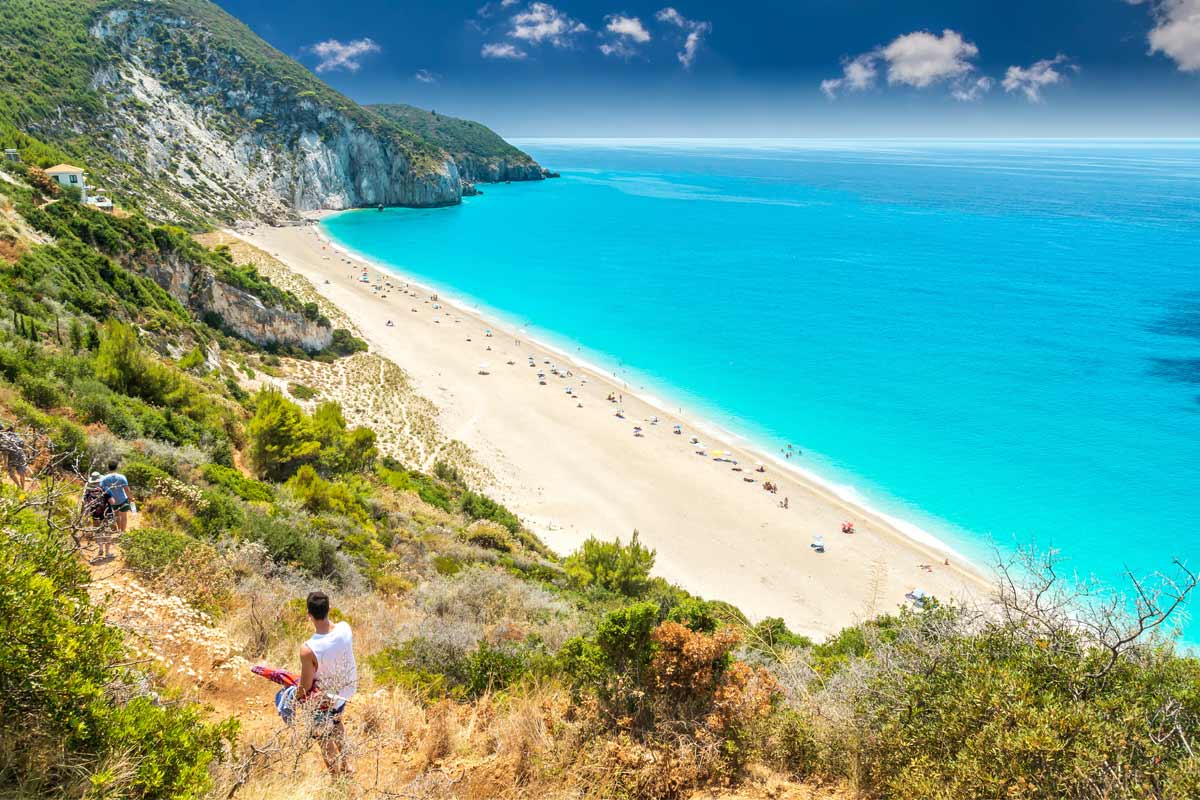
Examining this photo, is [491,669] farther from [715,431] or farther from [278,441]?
[715,431]

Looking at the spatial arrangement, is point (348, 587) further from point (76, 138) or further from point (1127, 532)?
point (76, 138)

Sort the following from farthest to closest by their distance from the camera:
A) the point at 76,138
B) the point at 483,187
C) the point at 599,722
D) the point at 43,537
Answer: the point at 483,187 → the point at 76,138 → the point at 599,722 → the point at 43,537

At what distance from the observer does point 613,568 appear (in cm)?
1689

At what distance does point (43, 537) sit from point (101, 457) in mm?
6683

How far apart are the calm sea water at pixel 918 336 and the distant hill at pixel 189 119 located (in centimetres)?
1001

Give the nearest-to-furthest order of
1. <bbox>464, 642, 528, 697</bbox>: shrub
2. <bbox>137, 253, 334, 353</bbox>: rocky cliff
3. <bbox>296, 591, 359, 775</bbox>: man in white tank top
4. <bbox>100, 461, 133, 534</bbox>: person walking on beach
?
1. <bbox>296, 591, 359, 775</bbox>: man in white tank top
2. <bbox>464, 642, 528, 697</bbox>: shrub
3. <bbox>100, 461, 133, 534</bbox>: person walking on beach
4. <bbox>137, 253, 334, 353</bbox>: rocky cliff

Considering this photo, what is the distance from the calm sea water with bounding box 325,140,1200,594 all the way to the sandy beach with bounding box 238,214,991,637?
10.2 feet

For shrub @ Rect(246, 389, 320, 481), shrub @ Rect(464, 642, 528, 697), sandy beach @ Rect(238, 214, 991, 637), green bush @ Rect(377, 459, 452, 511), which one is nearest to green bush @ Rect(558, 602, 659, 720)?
shrub @ Rect(464, 642, 528, 697)

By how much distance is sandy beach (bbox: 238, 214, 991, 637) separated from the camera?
864 inches

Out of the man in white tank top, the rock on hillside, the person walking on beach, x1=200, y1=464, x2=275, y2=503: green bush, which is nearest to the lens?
the man in white tank top

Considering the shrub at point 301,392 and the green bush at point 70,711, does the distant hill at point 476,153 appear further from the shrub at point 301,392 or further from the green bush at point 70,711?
the green bush at point 70,711

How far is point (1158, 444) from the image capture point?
3303cm

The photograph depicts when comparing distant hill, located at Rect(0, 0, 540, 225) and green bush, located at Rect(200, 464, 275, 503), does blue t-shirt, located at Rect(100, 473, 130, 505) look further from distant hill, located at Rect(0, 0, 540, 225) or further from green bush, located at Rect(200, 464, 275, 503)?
distant hill, located at Rect(0, 0, 540, 225)

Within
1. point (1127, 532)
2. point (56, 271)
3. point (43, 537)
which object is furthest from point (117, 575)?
point (1127, 532)
